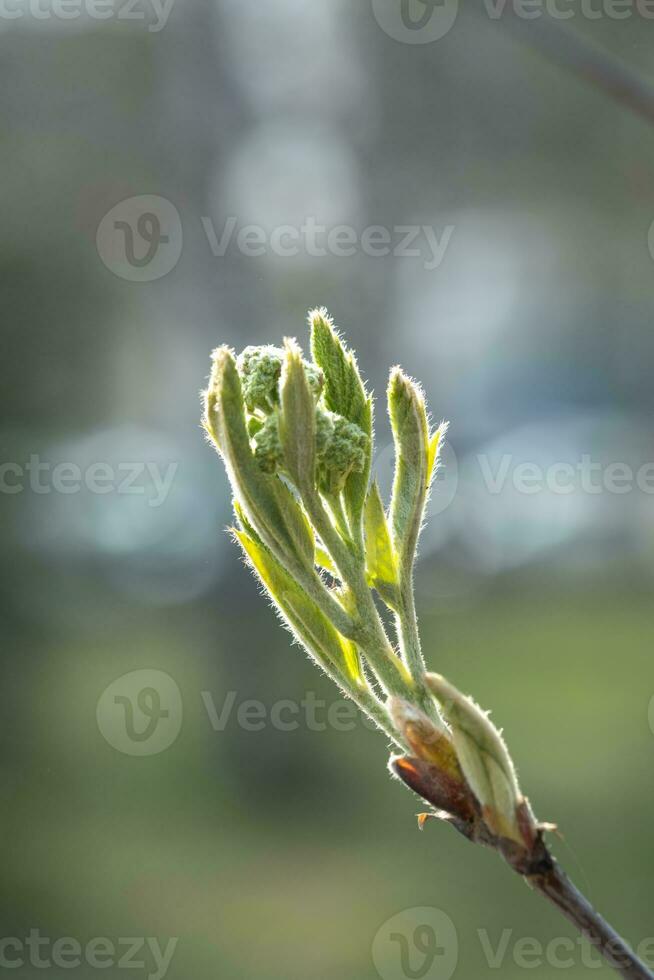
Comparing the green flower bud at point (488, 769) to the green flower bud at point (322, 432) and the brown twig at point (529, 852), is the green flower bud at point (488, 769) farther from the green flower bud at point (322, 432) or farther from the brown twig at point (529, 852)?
the green flower bud at point (322, 432)

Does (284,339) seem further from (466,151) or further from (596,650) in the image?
(466,151)

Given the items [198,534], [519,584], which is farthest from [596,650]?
[198,534]

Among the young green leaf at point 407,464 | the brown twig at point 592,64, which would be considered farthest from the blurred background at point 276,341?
the young green leaf at point 407,464

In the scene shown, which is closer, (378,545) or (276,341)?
(378,545)

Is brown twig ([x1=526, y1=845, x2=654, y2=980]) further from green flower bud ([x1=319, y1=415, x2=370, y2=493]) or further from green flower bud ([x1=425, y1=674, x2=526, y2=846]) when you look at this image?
green flower bud ([x1=319, y1=415, x2=370, y2=493])

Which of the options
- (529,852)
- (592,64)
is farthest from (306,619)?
(592,64)

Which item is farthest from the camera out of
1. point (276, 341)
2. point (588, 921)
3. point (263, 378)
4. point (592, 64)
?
point (276, 341)

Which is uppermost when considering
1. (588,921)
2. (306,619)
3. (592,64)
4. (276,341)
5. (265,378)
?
(276,341)

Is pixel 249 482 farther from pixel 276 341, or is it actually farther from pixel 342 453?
pixel 276 341

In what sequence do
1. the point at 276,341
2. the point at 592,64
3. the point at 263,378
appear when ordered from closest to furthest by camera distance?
1. the point at 263,378
2. the point at 592,64
3. the point at 276,341
